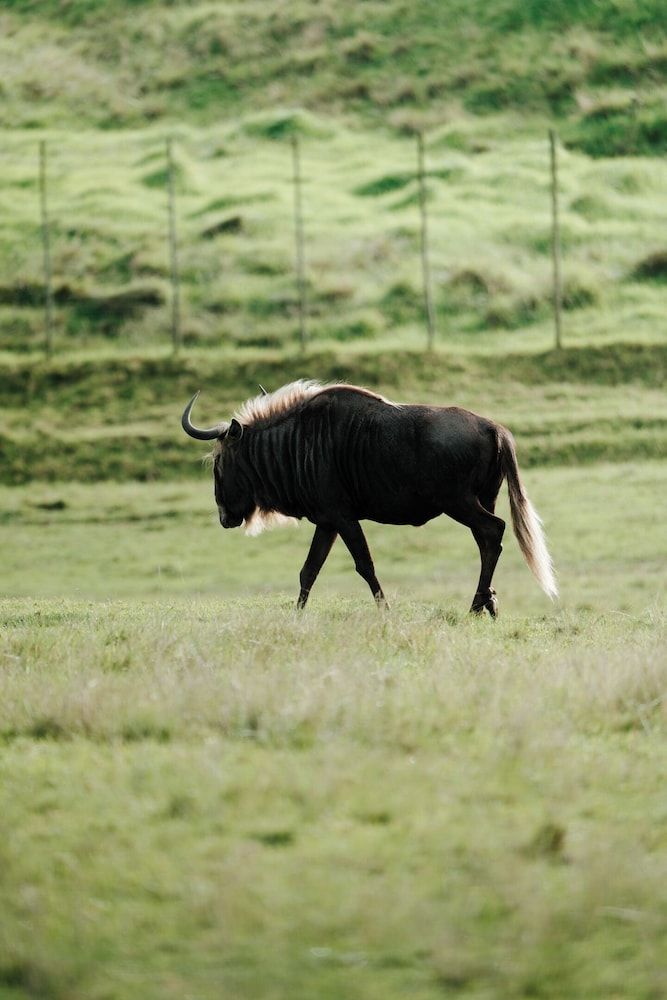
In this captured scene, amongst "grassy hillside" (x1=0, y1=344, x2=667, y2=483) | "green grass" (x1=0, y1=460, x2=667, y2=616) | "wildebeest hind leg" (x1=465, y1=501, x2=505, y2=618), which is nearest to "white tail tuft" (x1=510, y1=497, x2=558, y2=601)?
"wildebeest hind leg" (x1=465, y1=501, x2=505, y2=618)

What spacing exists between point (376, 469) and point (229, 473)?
1.90m

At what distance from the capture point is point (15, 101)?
69.8m

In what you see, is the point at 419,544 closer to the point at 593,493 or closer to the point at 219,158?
the point at 593,493

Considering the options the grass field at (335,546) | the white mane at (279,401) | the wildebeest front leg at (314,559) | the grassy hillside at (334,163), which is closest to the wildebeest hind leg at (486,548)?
the grass field at (335,546)

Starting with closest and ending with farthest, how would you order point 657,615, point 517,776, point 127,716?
point 517,776
point 127,716
point 657,615

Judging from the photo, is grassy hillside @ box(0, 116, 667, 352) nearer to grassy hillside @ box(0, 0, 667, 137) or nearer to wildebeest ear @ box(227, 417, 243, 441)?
grassy hillside @ box(0, 0, 667, 137)

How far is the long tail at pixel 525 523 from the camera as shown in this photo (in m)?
13.0

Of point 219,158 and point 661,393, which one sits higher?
point 219,158

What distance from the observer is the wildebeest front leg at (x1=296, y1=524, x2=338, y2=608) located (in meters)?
13.3

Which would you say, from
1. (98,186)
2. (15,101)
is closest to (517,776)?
(98,186)

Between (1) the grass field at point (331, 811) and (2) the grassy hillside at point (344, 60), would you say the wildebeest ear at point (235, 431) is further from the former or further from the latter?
(2) the grassy hillside at point (344, 60)

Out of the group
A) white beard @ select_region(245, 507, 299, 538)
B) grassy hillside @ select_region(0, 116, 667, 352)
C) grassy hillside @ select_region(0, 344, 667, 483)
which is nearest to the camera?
white beard @ select_region(245, 507, 299, 538)

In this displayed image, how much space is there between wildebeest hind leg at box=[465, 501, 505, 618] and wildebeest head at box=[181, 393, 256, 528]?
253 cm

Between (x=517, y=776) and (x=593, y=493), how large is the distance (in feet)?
76.7
